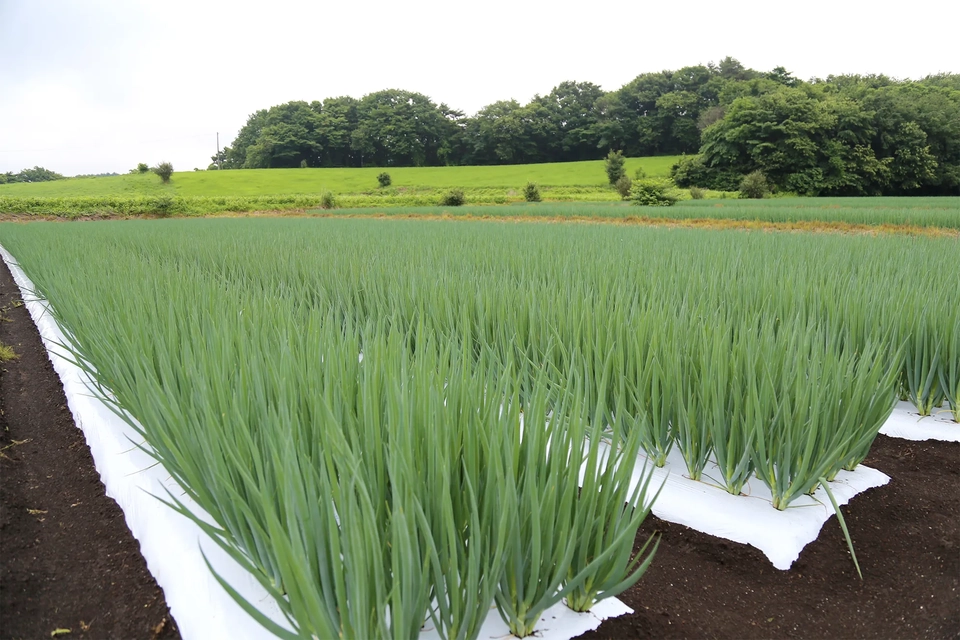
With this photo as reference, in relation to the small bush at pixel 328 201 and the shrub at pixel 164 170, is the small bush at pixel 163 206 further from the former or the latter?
the shrub at pixel 164 170

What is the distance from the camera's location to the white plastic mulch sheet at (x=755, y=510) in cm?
132

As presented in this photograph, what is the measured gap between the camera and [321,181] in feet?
117

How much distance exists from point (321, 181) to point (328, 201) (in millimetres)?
12106

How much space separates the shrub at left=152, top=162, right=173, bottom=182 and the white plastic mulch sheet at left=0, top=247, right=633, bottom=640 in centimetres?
3574

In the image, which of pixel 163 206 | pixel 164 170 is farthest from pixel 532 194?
pixel 164 170

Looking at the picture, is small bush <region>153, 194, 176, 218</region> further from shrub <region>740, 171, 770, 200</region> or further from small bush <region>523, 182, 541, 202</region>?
shrub <region>740, 171, 770, 200</region>

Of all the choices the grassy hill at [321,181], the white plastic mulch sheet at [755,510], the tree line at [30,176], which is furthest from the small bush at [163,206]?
the tree line at [30,176]

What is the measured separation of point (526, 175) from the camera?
37.2m

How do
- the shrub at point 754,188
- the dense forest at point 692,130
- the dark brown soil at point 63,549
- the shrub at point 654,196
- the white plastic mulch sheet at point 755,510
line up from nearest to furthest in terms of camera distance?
the dark brown soil at point 63,549 → the white plastic mulch sheet at point 755,510 → the shrub at point 654,196 → the shrub at point 754,188 → the dense forest at point 692,130

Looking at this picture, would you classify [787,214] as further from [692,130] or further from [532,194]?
[692,130]

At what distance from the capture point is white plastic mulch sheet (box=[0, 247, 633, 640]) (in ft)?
3.35

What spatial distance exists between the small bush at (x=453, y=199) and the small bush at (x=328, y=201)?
4861 millimetres

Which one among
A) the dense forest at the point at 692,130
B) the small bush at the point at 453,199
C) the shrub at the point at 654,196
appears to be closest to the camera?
the shrub at the point at 654,196

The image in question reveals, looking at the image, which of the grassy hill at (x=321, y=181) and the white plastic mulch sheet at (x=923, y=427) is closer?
the white plastic mulch sheet at (x=923, y=427)
